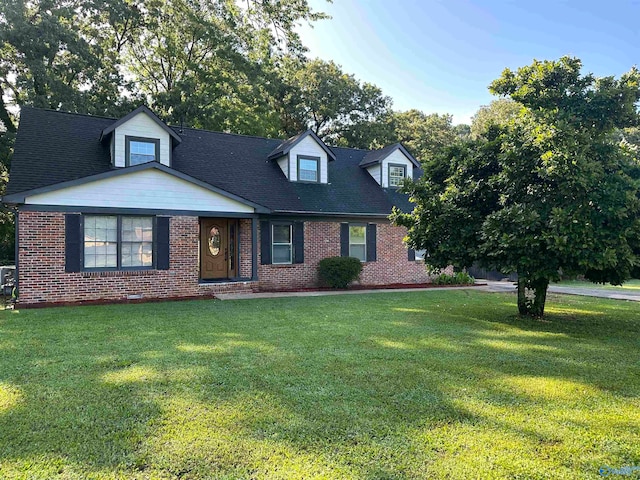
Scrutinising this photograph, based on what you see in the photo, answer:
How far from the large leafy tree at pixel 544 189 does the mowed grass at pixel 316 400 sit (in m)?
1.33

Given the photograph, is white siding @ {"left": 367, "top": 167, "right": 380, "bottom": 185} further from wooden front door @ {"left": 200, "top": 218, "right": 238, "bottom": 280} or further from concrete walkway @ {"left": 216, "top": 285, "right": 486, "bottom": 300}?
wooden front door @ {"left": 200, "top": 218, "right": 238, "bottom": 280}

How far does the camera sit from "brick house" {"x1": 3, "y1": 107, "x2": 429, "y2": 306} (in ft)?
34.5

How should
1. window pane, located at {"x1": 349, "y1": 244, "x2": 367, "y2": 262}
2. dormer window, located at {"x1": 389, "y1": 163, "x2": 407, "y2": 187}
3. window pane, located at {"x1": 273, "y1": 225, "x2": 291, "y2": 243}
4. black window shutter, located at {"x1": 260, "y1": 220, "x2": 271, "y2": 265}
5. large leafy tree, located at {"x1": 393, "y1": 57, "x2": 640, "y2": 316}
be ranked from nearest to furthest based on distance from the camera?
1. large leafy tree, located at {"x1": 393, "y1": 57, "x2": 640, "y2": 316}
2. black window shutter, located at {"x1": 260, "y1": 220, "x2": 271, "y2": 265}
3. window pane, located at {"x1": 273, "y1": 225, "x2": 291, "y2": 243}
4. window pane, located at {"x1": 349, "y1": 244, "x2": 367, "y2": 262}
5. dormer window, located at {"x1": 389, "y1": 163, "x2": 407, "y2": 187}

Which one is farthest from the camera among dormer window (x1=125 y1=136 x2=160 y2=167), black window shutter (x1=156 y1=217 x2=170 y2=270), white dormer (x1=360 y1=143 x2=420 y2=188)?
white dormer (x1=360 y1=143 x2=420 y2=188)

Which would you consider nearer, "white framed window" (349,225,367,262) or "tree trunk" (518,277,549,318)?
"tree trunk" (518,277,549,318)

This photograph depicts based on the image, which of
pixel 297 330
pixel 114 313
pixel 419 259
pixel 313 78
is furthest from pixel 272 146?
pixel 313 78

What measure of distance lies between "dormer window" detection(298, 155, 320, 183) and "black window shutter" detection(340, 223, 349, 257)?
2.17 metres

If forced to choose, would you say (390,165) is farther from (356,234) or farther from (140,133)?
(140,133)

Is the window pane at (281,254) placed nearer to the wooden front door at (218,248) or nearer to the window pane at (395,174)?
the wooden front door at (218,248)

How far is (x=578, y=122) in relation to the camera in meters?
7.64

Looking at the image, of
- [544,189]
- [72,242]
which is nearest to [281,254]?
[72,242]

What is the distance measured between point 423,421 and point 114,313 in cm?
755

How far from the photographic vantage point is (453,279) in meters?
16.2

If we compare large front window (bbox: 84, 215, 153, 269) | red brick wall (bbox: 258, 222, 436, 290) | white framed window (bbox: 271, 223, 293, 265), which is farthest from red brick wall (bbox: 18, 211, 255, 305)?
white framed window (bbox: 271, 223, 293, 265)
